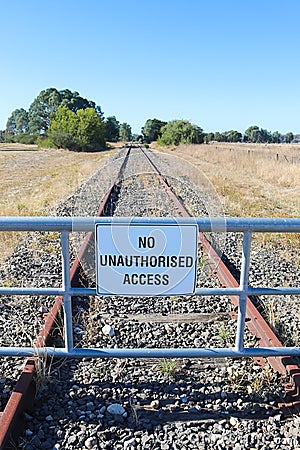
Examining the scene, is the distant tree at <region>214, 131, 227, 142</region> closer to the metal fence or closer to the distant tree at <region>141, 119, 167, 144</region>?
the distant tree at <region>141, 119, 167, 144</region>

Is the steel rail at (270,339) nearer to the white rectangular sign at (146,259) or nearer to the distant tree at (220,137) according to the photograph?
the white rectangular sign at (146,259)

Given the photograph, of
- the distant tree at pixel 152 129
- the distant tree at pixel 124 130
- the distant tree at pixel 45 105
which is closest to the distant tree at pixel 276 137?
the distant tree at pixel 152 129

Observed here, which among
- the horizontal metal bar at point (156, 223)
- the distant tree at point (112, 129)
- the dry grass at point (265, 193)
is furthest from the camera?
the distant tree at point (112, 129)

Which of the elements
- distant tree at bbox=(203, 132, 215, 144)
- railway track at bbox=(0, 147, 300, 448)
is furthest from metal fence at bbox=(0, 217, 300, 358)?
distant tree at bbox=(203, 132, 215, 144)

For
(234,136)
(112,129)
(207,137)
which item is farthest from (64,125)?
(234,136)

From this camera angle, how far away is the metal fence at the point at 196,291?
108 inches

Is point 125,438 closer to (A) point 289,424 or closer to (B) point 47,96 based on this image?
(A) point 289,424

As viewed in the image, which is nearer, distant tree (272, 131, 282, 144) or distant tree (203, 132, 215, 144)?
distant tree (203, 132, 215, 144)

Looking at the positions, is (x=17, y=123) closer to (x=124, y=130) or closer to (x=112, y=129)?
(x=112, y=129)

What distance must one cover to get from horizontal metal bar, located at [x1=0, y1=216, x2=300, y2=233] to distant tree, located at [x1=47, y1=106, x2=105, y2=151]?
70.4m

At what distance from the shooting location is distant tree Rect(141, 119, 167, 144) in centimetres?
9925

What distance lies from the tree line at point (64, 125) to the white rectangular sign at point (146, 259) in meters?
59.5

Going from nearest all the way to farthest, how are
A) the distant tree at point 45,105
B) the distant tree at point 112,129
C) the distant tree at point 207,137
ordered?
the distant tree at point 207,137
the distant tree at point 112,129
the distant tree at point 45,105

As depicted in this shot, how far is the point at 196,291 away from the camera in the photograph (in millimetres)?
2984
